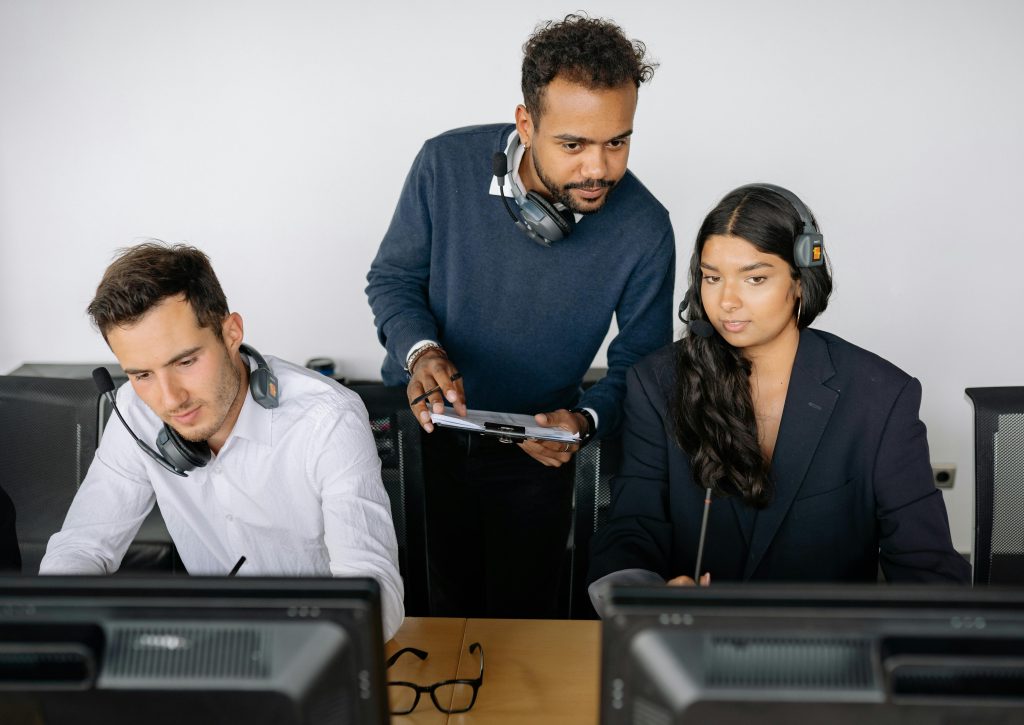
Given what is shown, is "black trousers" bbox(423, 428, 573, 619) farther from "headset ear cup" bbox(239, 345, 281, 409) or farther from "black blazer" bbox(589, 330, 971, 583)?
"headset ear cup" bbox(239, 345, 281, 409)

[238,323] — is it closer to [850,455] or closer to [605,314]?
[605,314]

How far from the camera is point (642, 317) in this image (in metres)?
2.00

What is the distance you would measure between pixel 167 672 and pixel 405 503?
40.7 inches

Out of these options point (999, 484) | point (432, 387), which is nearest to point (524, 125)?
point (432, 387)

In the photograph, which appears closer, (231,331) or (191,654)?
(191,654)

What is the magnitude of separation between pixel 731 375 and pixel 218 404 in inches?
37.7

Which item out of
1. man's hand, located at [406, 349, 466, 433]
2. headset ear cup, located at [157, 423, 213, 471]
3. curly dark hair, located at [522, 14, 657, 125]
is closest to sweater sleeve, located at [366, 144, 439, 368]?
man's hand, located at [406, 349, 466, 433]

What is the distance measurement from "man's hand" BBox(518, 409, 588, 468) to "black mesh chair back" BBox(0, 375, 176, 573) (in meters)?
0.86

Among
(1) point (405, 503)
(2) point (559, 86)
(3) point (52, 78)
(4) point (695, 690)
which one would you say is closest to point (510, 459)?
(1) point (405, 503)

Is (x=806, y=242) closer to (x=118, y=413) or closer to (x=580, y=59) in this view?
(x=580, y=59)

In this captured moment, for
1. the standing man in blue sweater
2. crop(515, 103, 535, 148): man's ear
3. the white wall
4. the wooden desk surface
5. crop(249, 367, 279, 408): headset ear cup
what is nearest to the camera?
the wooden desk surface

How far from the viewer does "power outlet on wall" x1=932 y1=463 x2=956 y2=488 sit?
3.17 m

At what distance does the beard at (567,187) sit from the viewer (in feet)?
5.67

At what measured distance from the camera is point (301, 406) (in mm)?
1662
